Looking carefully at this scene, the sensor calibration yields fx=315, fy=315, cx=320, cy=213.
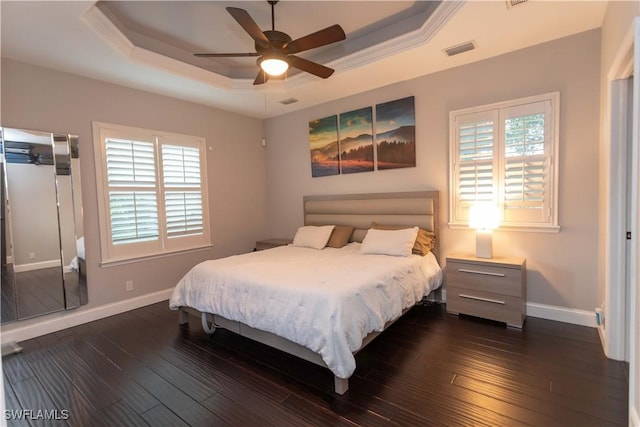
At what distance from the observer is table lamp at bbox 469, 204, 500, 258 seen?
10.7ft

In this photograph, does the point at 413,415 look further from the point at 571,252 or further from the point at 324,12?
the point at 324,12

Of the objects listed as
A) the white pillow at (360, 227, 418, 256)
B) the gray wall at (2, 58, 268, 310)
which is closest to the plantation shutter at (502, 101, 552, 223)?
the white pillow at (360, 227, 418, 256)

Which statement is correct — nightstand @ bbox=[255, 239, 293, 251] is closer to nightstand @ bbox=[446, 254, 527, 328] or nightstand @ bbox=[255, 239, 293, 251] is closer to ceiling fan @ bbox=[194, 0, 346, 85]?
nightstand @ bbox=[446, 254, 527, 328]

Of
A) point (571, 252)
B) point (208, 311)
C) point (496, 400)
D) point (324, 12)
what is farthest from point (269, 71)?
point (571, 252)

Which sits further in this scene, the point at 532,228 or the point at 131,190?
the point at 131,190

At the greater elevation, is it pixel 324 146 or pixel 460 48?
pixel 460 48

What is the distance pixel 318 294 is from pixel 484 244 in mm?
2029

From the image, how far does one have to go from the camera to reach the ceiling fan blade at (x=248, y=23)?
2.23 m

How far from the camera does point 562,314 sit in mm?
3152

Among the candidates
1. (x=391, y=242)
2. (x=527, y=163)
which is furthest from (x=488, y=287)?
(x=527, y=163)

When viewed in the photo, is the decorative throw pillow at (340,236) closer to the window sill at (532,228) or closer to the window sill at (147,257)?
the window sill at (532,228)

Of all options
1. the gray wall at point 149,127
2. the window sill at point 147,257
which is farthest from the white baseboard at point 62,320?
the window sill at point 147,257

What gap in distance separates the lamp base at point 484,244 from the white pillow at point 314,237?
1847 millimetres

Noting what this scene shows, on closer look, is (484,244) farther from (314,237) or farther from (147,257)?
(147,257)
